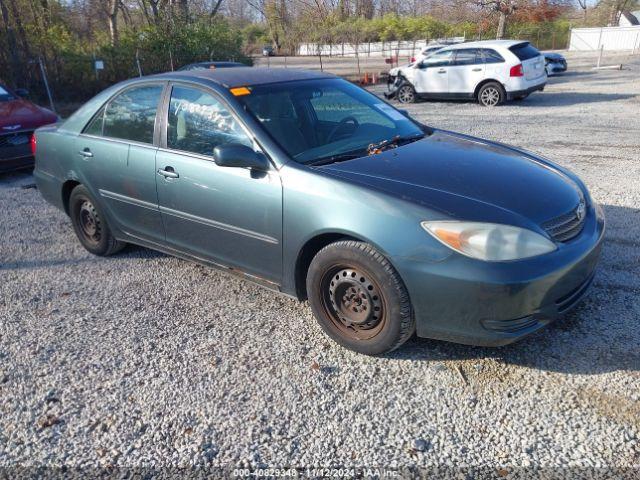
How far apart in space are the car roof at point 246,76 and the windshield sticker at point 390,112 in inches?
19.7

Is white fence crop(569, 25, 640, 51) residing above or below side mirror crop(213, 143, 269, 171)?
above

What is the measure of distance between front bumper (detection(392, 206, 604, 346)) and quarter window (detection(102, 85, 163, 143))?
239 centimetres

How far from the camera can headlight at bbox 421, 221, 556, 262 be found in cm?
278

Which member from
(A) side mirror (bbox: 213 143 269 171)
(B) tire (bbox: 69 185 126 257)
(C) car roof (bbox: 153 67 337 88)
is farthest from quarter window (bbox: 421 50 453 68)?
(A) side mirror (bbox: 213 143 269 171)

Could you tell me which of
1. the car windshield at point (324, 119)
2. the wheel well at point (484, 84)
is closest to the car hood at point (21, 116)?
the car windshield at point (324, 119)

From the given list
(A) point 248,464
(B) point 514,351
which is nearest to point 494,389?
(B) point 514,351

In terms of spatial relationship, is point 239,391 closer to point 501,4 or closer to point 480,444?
point 480,444

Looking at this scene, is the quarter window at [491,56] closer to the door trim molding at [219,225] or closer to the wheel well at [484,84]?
the wheel well at [484,84]

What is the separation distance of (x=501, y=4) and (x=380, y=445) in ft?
98.4

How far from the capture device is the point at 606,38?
43500mm

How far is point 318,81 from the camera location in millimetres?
4281

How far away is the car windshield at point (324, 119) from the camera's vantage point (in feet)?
11.9

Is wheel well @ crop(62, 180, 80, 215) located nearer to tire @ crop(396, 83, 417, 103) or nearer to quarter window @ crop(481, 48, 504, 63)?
quarter window @ crop(481, 48, 504, 63)

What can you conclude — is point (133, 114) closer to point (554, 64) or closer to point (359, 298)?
point (359, 298)
